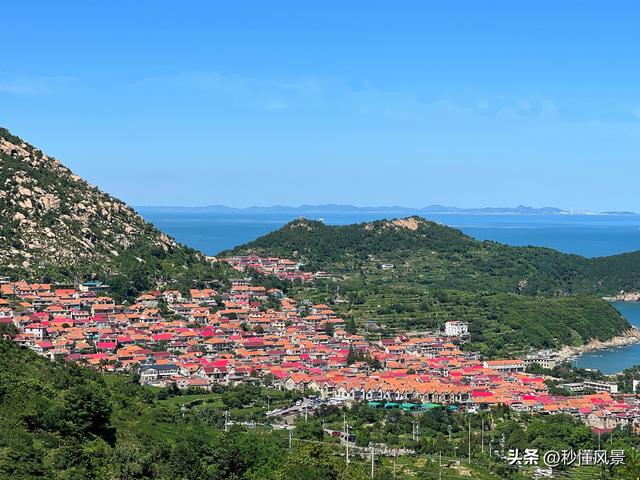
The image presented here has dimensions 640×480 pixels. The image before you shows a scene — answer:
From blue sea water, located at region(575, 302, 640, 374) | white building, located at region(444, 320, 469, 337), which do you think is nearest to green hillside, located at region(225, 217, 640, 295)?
blue sea water, located at region(575, 302, 640, 374)

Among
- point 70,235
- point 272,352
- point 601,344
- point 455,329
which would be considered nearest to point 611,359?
point 601,344

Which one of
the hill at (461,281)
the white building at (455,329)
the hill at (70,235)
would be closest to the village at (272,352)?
the white building at (455,329)

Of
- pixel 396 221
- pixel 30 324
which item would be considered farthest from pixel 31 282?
pixel 396 221

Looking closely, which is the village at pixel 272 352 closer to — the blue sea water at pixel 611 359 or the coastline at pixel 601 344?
the blue sea water at pixel 611 359

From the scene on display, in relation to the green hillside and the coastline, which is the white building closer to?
the coastline

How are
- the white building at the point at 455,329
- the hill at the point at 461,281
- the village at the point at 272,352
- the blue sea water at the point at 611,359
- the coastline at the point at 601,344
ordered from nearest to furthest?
the village at the point at 272,352, the blue sea water at the point at 611,359, the white building at the point at 455,329, the coastline at the point at 601,344, the hill at the point at 461,281
